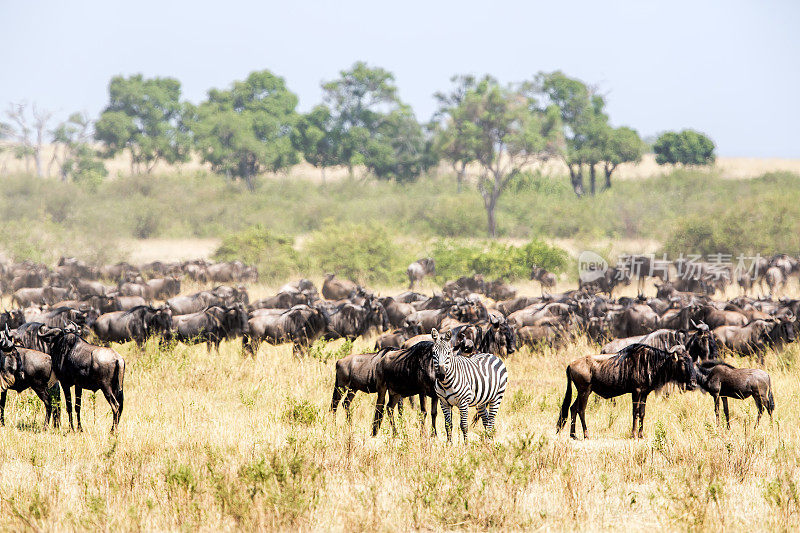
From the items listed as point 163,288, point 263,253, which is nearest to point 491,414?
point 163,288

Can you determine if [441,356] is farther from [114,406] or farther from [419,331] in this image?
[419,331]

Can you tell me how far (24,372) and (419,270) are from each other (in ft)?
67.8

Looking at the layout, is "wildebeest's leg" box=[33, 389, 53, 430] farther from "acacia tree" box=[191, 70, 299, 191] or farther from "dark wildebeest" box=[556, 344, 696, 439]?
"acacia tree" box=[191, 70, 299, 191]

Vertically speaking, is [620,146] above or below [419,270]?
above

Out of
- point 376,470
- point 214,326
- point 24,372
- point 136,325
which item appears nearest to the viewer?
point 376,470

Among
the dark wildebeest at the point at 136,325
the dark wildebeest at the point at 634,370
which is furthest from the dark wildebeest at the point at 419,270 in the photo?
the dark wildebeest at the point at 634,370

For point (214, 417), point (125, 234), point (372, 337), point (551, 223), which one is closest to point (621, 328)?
point (372, 337)

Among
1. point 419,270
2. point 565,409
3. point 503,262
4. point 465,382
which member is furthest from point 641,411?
point 503,262

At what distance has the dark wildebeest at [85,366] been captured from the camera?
30.8ft

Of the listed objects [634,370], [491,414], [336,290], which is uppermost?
[634,370]

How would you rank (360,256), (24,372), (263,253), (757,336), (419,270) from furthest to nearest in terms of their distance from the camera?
(263,253), (360,256), (419,270), (757,336), (24,372)

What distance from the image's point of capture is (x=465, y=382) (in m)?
8.78

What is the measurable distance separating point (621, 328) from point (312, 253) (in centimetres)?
1845

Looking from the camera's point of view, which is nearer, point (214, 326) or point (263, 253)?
point (214, 326)
